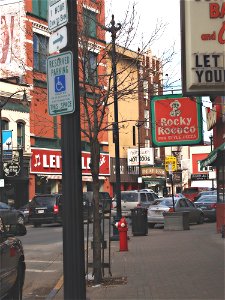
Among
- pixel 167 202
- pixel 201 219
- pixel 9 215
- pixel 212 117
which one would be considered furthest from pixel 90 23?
pixel 201 219

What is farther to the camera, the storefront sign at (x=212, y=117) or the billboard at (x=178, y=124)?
the storefront sign at (x=212, y=117)

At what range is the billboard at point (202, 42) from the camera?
7.48 m

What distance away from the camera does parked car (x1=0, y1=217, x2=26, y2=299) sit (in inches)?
308

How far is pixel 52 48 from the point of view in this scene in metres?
6.97

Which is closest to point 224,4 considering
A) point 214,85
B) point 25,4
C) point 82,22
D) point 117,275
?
point 214,85

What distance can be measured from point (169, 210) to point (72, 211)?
66.3 ft

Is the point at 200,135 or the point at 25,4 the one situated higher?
the point at 25,4

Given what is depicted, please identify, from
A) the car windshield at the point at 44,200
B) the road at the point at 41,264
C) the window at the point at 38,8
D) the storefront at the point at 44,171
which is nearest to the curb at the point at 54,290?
the road at the point at 41,264

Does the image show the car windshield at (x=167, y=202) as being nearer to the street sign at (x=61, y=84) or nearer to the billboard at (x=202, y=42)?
the billboard at (x=202, y=42)

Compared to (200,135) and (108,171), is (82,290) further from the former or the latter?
(108,171)

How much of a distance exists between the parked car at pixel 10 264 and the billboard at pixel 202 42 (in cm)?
338

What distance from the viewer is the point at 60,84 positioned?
6777mm

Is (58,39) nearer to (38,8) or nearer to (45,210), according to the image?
(45,210)

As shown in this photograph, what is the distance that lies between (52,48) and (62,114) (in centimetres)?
88
